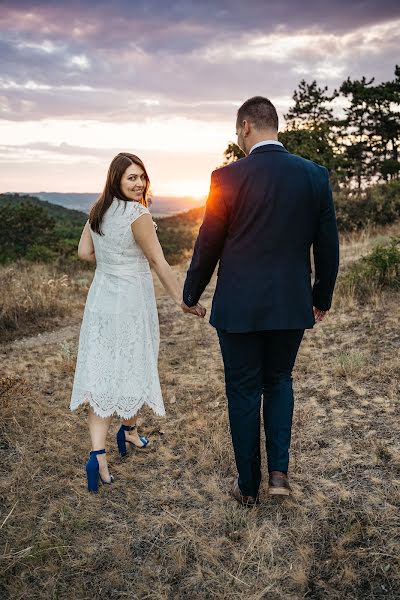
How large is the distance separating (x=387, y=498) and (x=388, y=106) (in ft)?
121

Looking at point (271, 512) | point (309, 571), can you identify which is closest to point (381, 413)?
point (271, 512)

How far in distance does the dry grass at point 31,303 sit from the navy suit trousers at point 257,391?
5259 millimetres

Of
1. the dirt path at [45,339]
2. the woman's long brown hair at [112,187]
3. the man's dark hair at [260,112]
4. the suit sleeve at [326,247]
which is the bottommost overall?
the dirt path at [45,339]

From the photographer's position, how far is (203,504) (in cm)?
323

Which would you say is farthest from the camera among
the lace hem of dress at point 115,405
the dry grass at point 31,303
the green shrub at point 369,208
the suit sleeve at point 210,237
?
the green shrub at point 369,208

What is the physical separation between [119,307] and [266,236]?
3.82 ft

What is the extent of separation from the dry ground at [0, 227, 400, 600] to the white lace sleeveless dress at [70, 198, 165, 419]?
0.62m

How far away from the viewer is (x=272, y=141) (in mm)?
2719

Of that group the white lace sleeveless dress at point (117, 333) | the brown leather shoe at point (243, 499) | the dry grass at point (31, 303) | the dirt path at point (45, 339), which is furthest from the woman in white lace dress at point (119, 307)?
the dry grass at point (31, 303)

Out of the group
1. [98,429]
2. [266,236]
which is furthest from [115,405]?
[266,236]

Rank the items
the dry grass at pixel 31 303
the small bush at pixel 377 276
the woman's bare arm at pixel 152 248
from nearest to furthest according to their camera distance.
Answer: the woman's bare arm at pixel 152 248, the small bush at pixel 377 276, the dry grass at pixel 31 303

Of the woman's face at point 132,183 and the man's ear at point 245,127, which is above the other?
the man's ear at point 245,127

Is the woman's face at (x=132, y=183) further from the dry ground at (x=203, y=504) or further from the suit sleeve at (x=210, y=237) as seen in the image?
the dry ground at (x=203, y=504)

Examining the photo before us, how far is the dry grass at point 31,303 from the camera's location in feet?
25.5
